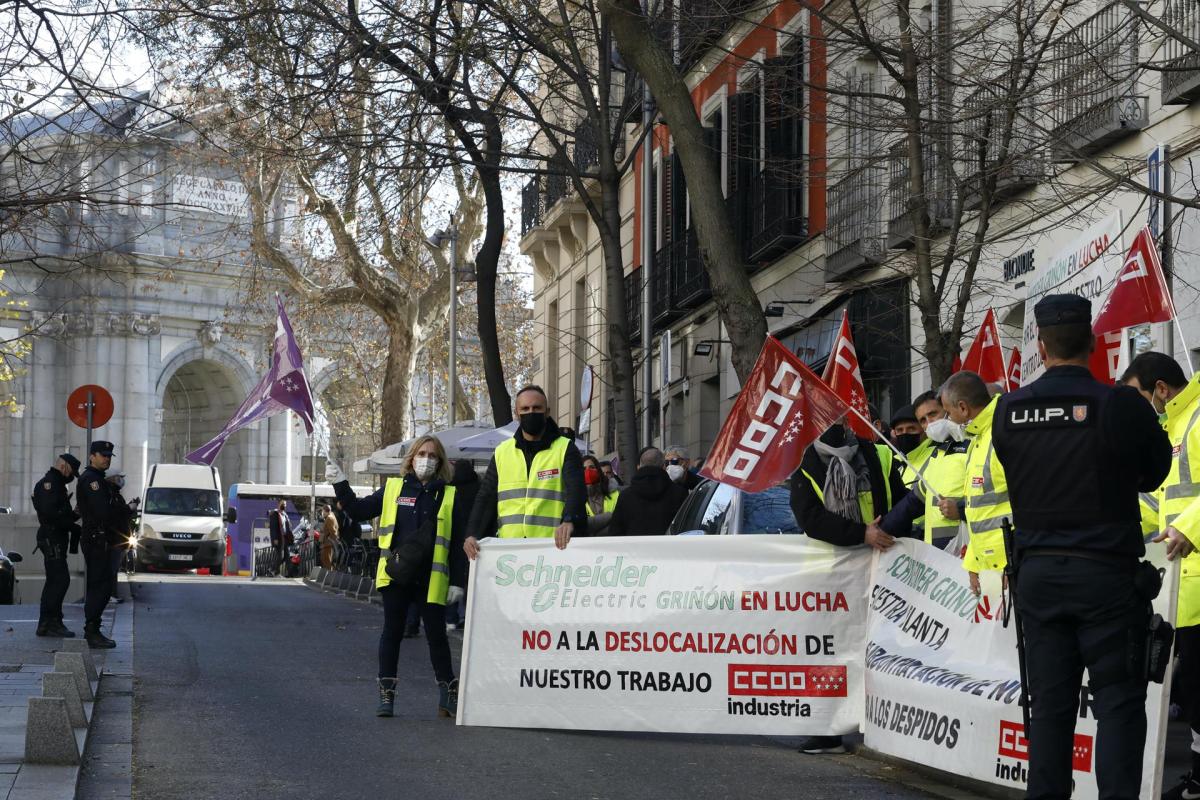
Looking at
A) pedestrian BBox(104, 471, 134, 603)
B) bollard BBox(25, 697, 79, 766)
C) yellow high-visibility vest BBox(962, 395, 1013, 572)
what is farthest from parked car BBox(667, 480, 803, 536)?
pedestrian BBox(104, 471, 134, 603)

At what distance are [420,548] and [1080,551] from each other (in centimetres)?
536

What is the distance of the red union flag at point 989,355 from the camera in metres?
12.6

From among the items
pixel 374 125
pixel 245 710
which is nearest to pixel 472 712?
pixel 245 710

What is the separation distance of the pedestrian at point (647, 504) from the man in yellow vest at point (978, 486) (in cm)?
522

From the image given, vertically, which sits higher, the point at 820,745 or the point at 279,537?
the point at 279,537

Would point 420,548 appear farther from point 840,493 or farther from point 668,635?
point 840,493

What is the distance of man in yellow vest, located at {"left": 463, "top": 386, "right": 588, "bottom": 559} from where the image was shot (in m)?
10.5

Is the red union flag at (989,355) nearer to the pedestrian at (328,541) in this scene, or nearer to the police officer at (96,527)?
the police officer at (96,527)

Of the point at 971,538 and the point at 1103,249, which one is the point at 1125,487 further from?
the point at 1103,249

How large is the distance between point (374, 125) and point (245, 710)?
35.4 feet

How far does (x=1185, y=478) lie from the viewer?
7672mm

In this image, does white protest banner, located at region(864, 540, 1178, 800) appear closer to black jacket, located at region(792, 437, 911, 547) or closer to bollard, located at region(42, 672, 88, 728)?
black jacket, located at region(792, 437, 911, 547)

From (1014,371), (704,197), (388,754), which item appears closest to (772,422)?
(388,754)

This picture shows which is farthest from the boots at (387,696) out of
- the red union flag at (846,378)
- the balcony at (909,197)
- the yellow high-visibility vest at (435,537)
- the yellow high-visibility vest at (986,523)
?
the balcony at (909,197)
